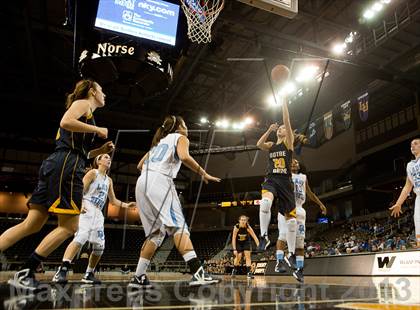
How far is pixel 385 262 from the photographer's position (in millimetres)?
5496

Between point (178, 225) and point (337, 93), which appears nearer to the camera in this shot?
point (178, 225)

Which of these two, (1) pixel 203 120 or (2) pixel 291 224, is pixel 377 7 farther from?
(2) pixel 291 224

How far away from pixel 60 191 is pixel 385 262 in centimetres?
479

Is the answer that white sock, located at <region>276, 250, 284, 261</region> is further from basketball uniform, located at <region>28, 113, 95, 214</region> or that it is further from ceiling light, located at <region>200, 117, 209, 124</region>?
ceiling light, located at <region>200, 117, 209, 124</region>

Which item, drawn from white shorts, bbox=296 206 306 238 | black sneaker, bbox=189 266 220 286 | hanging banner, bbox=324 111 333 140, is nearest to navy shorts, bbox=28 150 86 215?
black sneaker, bbox=189 266 220 286

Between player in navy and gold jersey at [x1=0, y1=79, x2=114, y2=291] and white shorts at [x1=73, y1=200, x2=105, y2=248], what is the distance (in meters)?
1.89

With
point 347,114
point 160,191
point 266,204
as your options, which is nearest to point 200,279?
point 160,191

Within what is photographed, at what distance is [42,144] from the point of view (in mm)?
26438

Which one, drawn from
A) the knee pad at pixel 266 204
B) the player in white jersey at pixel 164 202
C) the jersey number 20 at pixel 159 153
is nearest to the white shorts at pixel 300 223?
the knee pad at pixel 266 204

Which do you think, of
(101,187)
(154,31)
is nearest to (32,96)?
(154,31)

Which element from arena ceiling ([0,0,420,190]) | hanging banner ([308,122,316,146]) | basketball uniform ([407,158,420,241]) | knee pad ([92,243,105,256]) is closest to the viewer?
knee pad ([92,243,105,256])

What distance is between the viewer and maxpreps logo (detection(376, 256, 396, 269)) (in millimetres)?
5375

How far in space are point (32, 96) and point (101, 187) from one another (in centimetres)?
1432

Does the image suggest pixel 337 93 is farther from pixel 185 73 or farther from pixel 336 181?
pixel 336 181
